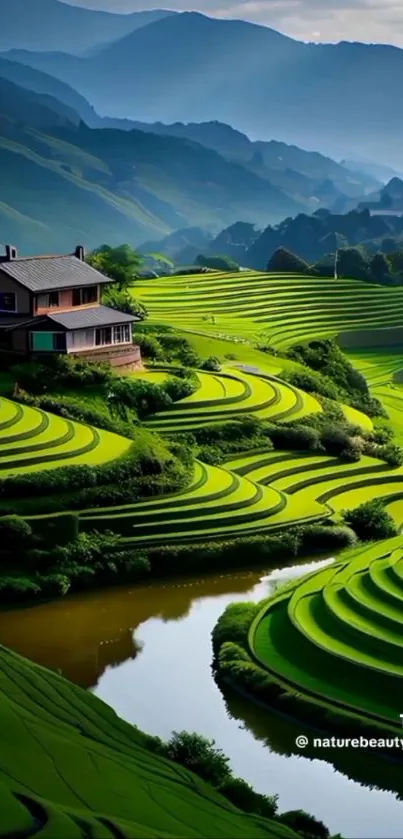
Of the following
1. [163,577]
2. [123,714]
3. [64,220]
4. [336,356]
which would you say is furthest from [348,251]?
[64,220]

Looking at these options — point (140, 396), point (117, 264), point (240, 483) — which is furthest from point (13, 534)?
point (117, 264)

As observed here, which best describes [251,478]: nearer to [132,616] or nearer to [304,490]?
[304,490]

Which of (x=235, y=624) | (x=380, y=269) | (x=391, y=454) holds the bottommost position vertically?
(x=235, y=624)

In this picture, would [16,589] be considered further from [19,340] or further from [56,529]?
[19,340]

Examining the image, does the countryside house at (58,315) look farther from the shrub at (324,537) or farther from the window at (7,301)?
the shrub at (324,537)

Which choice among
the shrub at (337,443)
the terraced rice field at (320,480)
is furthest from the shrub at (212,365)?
the terraced rice field at (320,480)

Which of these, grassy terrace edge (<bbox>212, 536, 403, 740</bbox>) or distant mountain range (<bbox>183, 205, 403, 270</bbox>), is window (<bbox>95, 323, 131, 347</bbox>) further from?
distant mountain range (<bbox>183, 205, 403, 270</bbox>)

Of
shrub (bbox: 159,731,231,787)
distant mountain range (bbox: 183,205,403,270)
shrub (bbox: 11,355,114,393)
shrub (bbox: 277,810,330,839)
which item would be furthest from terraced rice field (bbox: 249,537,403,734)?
distant mountain range (bbox: 183,205,403,270)
